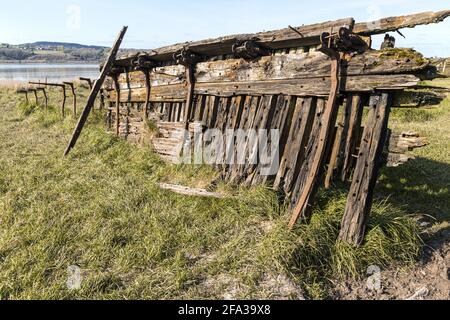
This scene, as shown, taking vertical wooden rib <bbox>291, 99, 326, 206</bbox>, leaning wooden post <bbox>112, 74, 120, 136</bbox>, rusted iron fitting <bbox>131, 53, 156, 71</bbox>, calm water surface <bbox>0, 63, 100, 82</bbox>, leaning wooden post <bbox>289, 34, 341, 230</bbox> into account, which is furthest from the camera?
calm water surface <bbox>0, 63, 100, 82</bbox>

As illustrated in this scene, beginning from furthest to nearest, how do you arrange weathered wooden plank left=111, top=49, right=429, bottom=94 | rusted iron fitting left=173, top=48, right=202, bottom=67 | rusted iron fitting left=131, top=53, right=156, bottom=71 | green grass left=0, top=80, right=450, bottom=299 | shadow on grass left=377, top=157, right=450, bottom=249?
rusted iron fitting left=131, top=53, right=156, bottom=71, rusted iron fitting left=173, top=48, right=202, bottom=67, shadow on grass left=377, top=157, right=450, bottom=249, weathered wooden plank left=111, top=49, right=429, bottom=94, green grass left=0, top=80, right=450, bottom=299

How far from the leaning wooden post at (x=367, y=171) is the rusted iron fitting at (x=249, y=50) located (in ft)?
6.98

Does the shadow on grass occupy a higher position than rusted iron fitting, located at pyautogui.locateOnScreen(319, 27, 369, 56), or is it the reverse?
rusted iron fitting, located at pyautogui.locateOnScreen(319, 27, 369, 56)

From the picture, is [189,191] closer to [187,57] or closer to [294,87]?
[294,87]

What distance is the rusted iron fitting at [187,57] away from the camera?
272 inches

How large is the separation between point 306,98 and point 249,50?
1300 mm

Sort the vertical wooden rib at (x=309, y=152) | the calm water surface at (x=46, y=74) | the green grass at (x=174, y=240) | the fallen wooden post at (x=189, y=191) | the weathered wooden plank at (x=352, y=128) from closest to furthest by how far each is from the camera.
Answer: the green grass at (x=174, y=240), the weathered wooden plank at (x=352, y=128), the vertical wooden rib at (x=309, y=152), the fallen wooden post at (x=189, y=191), the calm water surface at (x=46, y=74)

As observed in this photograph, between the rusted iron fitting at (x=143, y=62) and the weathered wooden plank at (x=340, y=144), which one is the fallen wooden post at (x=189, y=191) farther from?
the rusted iron fitting at (x=143, y=62)

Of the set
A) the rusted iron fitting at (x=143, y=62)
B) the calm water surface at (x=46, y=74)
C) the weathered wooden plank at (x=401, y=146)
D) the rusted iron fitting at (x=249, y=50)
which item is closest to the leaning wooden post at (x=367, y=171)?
the weathered wooden plank at (x=401, y=146)

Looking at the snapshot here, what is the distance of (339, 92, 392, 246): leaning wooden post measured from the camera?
4.20 m

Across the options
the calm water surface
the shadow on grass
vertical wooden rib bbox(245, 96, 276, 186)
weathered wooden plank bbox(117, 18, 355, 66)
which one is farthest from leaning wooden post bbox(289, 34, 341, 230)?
the calm water surface

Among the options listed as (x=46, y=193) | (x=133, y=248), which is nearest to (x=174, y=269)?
(x=133, y=248)

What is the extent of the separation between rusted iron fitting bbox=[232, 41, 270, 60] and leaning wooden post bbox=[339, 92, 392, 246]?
2.13 metres

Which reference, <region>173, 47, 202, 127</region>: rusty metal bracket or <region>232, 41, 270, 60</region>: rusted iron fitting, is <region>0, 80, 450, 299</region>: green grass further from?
<region>232, 41, 270, 60</region>: rusted iron fitting
